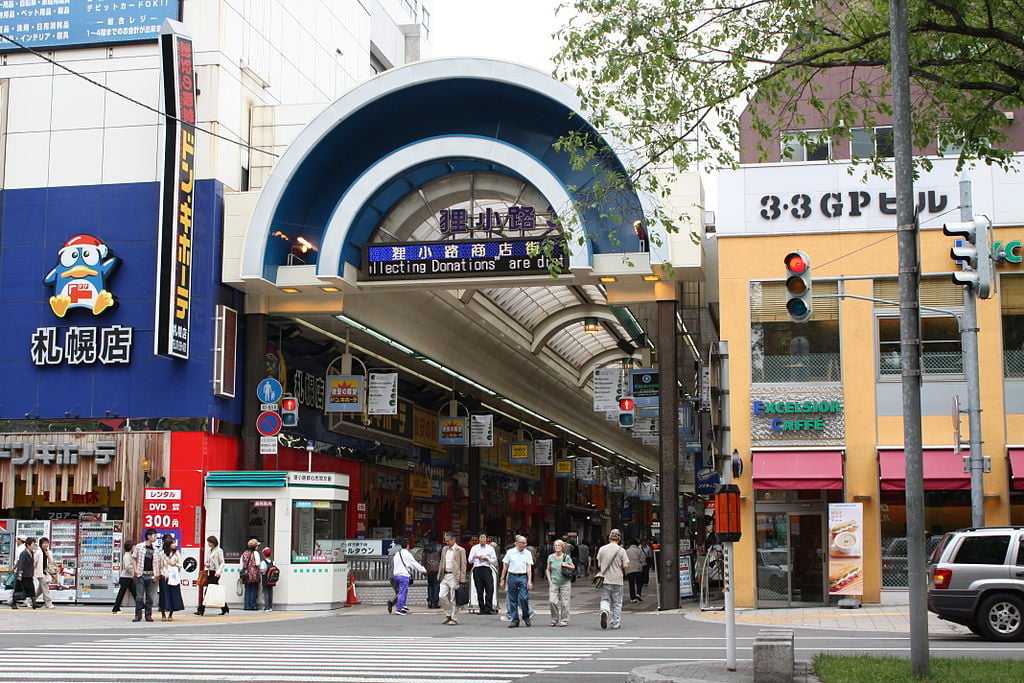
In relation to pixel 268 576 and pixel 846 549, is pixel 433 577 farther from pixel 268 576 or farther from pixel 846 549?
pixel 846 549

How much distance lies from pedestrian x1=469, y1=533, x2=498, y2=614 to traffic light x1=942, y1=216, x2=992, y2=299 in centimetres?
1178

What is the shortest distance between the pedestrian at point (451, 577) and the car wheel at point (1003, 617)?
990cm

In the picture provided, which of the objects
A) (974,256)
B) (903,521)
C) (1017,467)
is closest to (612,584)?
Answer: (903,521)

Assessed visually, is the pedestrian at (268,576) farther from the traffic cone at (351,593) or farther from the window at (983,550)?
the window at (983,550)

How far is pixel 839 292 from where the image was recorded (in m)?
27.6

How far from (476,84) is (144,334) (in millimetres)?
10148

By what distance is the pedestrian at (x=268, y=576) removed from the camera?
2758 centimetres

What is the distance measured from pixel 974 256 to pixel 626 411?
13.9m

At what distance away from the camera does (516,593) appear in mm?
23422

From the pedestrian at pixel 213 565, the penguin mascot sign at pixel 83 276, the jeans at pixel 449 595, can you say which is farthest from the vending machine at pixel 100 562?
the jeans at pixel 449 595

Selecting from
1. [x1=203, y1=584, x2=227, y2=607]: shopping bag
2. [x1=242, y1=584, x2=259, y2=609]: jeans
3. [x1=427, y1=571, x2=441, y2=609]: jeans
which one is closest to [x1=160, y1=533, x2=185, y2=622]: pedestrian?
[x1=242, y1=584, x2=259, y2=609]: jeans

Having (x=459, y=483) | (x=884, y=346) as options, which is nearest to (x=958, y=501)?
(x=884, y=346)

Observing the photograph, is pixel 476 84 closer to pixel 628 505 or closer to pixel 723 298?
pixel 723 298

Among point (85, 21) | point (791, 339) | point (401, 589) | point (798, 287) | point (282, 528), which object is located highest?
point (85, 21)
